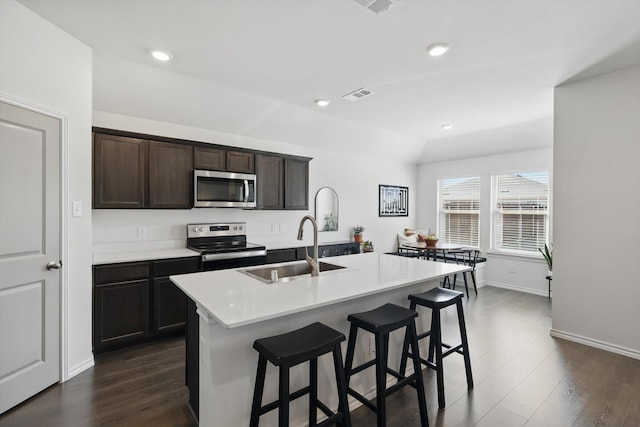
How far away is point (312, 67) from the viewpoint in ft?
9.88

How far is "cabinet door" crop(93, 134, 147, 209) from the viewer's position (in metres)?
3.21

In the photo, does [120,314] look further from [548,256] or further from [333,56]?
[548,256]

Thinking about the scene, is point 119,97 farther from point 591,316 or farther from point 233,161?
point 591,316

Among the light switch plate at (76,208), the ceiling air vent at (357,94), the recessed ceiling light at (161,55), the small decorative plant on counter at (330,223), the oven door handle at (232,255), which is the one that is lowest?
the oven door handle at (232,255)

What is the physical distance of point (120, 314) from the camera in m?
3.02

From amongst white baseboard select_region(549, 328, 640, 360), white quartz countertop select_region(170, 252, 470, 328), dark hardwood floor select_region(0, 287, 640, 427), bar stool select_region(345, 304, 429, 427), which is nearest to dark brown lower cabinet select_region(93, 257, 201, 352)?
dark hardwood floor select_region(0, 287, 640, 427)

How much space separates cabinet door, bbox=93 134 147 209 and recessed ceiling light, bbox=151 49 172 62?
1.01 m

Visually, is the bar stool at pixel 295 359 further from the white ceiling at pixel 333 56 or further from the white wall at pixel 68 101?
the white ceiling at pixel 333 56

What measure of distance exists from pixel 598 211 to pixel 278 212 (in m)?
3.83

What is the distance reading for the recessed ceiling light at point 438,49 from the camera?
257 centimetres

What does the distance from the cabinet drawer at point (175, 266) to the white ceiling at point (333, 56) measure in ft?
5.70

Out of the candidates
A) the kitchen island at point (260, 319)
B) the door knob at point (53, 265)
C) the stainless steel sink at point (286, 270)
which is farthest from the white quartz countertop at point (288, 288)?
the door knob at point (53, 265)

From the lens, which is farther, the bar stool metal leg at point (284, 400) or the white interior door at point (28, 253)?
the white interior door at point (28, 253)

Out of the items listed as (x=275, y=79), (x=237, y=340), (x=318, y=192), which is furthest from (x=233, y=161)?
(x=237, y=340)
